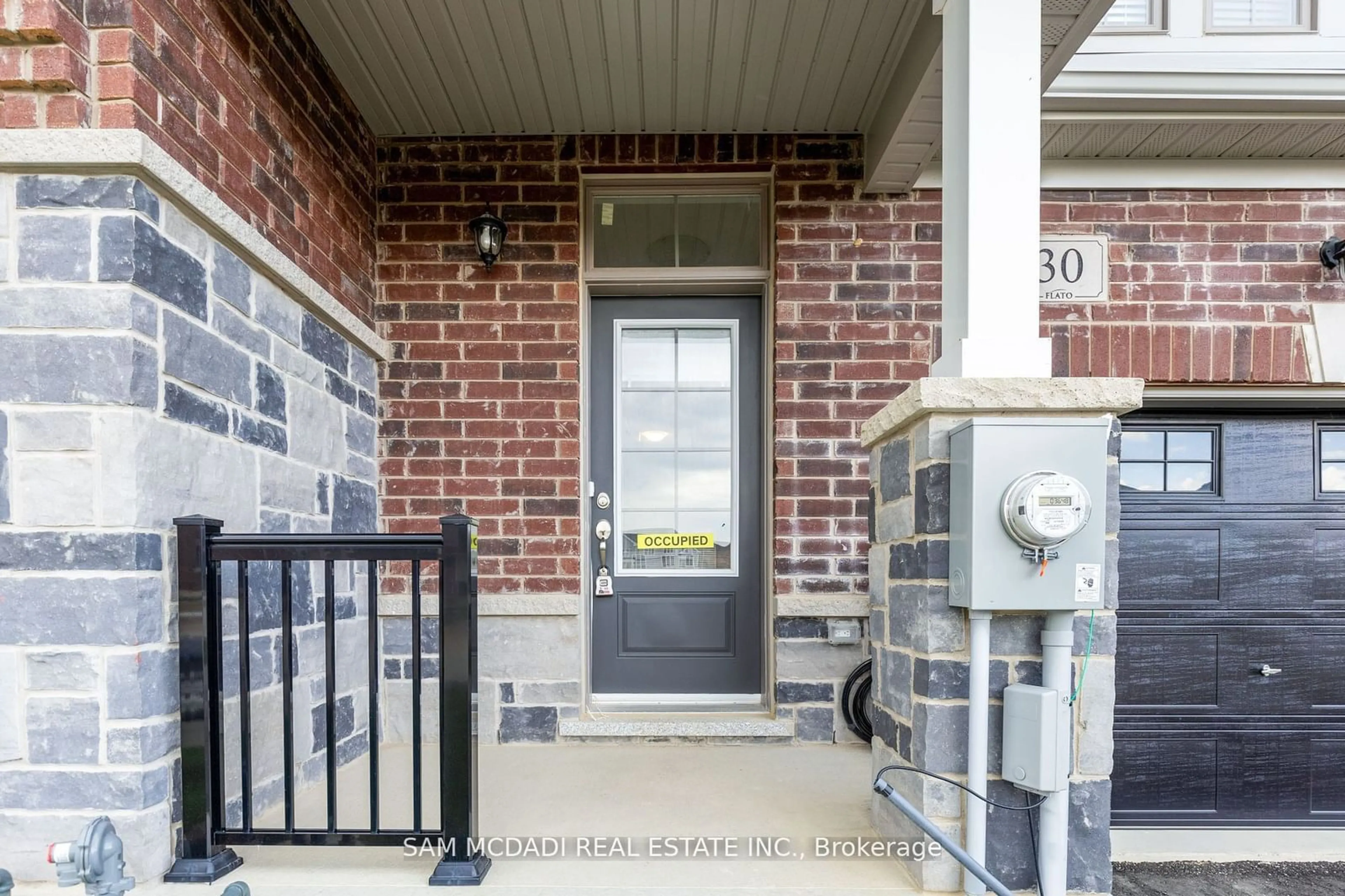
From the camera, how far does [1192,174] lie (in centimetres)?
305

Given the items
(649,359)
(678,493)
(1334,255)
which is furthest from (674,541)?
(1334,255)

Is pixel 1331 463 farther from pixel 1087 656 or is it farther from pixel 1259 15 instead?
pixel 1087 656

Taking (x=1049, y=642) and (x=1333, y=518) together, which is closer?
(x=1049, y=642)

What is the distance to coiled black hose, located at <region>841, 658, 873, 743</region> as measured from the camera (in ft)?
9.52

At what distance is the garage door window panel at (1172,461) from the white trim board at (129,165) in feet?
11.7

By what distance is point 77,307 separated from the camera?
1644 millimetres

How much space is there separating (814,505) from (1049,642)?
1.43 metres

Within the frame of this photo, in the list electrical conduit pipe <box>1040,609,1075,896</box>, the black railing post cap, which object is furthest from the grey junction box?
the black railing post cap

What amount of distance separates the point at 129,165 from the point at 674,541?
2249 millimetres

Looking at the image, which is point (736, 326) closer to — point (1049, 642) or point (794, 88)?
point (794, 88)

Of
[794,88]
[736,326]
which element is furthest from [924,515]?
[794,88]

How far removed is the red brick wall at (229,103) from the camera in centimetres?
164

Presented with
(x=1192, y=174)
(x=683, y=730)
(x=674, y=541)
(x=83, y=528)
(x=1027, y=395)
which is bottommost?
(x=683, y=730)

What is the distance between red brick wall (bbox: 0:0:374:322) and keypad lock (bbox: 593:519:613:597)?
1335 mm
